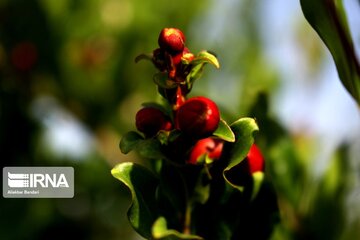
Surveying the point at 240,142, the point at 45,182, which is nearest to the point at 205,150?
the point at 240,142

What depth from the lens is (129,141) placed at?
867mm

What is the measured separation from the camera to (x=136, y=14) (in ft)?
9.91

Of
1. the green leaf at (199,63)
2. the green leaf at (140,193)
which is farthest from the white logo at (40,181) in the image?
the green leaf at (199,63)

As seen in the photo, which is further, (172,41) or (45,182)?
(45,182)

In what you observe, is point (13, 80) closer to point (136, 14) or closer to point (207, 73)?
point (136, 14)

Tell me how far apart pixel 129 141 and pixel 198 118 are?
120mm

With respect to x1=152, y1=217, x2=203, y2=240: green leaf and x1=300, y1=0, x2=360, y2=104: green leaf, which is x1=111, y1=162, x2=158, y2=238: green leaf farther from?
x1=300, y1=0, x2=360, y2=104: green leaf

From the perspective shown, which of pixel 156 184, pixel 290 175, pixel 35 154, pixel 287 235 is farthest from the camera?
pixel 35 154

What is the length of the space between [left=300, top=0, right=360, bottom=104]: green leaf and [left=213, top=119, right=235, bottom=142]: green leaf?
209 millimetres

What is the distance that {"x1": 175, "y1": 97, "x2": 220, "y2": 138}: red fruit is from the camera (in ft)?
2.67

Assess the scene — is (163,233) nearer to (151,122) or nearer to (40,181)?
(151,122)

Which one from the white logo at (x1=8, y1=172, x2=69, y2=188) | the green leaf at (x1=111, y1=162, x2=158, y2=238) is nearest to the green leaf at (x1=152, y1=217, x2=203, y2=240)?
the green leaf at (x1=111, y1=162, x2=158, y2=238)

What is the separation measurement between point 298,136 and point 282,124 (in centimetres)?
123

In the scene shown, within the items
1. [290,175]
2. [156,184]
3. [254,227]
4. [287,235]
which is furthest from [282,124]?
[156,184]
